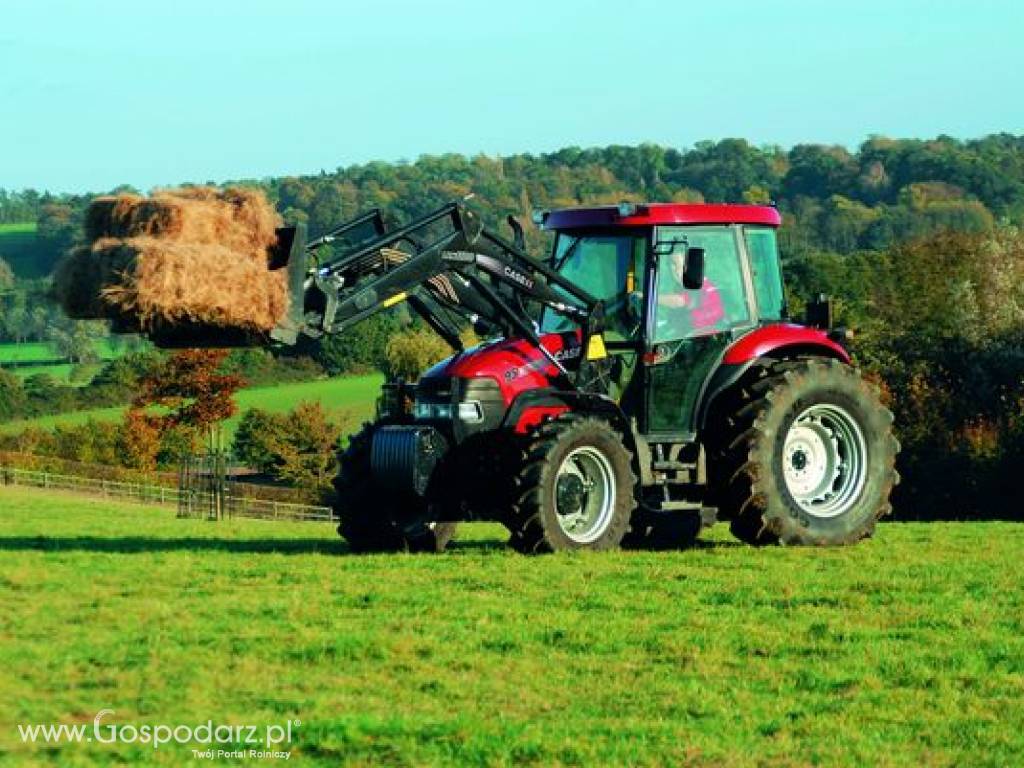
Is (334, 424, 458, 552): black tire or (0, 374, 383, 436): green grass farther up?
(0, 374, 383, 436): green grass

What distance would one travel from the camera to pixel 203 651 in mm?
11211

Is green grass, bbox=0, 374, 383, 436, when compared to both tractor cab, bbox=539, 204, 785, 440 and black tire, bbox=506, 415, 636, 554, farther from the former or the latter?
black tire, bbox=506, 415, 636, 554

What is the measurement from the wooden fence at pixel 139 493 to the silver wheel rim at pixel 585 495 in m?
40.2

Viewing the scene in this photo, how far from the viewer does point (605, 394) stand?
56.7 feet

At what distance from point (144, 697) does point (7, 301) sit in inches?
3895

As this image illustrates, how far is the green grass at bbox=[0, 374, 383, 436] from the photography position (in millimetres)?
83188

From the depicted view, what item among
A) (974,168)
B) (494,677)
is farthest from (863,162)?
(494,677)

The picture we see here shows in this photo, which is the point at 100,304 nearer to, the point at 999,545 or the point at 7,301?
the point at 999,545

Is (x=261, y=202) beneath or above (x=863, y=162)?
beneath

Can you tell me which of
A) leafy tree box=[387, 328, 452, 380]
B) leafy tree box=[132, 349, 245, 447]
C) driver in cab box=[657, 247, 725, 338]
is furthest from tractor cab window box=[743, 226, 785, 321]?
leafy tree box=[387, 328, 452, 380]

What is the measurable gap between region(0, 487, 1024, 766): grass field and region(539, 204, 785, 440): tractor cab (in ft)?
5.69

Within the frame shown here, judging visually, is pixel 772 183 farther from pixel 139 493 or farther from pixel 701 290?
pixel 701 290

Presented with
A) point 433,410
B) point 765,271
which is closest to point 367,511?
point 433,410

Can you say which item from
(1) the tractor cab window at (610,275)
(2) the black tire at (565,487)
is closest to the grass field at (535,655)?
(2) the black tire at (565,487)
